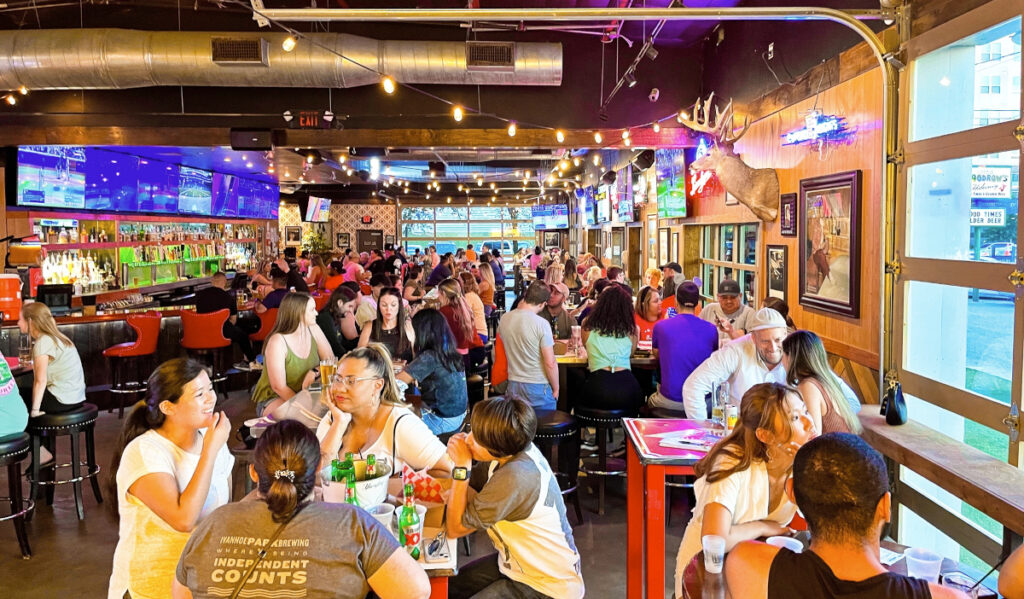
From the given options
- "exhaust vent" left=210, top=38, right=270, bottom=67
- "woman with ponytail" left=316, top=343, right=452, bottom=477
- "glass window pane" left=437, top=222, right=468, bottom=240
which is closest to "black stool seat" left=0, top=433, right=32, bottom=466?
"woman with ponytail" left=316, top=343, right=452, bottom=477

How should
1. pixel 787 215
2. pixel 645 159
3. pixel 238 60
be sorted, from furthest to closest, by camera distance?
1. pixel 645 159
2. pixel 238 60
3. pixel 787 215

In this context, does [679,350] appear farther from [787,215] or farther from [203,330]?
[203,330]

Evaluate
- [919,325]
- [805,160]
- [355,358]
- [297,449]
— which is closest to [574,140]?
[805,160]

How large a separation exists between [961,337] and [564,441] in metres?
2.62

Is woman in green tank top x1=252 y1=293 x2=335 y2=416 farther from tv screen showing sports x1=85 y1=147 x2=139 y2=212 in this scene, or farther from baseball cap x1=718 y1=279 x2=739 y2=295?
tv screen showing sports x1=85 y1=147 x2=139 y2=212

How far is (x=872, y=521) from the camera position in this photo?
1817 mm

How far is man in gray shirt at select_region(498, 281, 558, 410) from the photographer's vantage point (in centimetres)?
563

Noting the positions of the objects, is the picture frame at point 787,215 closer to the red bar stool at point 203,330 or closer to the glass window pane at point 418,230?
the red bar stool at point 203,330

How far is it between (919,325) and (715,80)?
5.15 m

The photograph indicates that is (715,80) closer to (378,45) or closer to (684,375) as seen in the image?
(378,45)

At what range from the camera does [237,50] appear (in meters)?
7.18

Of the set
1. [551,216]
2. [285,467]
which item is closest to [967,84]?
[285,467]

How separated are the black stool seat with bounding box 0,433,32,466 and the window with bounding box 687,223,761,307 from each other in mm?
5726

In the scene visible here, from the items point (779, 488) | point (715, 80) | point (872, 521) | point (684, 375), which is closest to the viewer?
point (872, 521)
